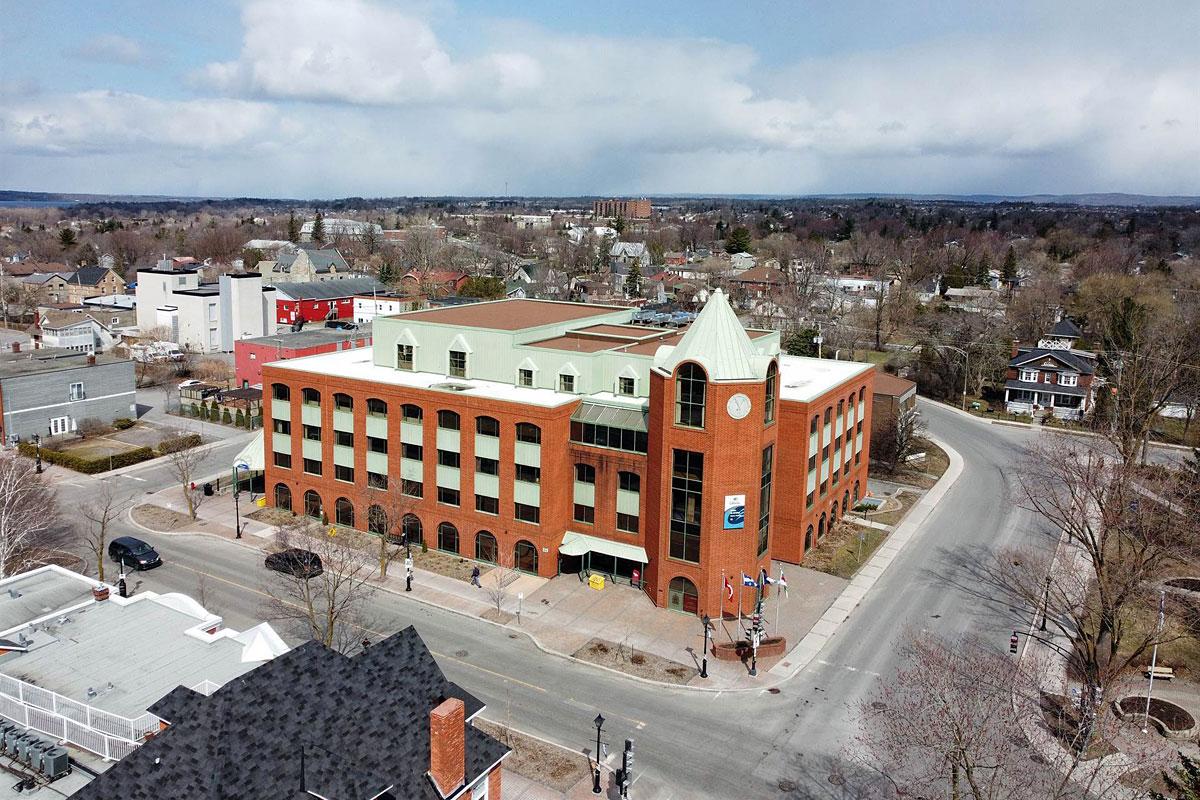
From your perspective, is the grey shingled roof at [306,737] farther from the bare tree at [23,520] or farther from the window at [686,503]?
the bare tree at [23,520]

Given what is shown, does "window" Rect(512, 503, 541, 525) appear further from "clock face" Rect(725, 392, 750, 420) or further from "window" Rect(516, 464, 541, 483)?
"clock face" Rect(725, 392, 750, 420)

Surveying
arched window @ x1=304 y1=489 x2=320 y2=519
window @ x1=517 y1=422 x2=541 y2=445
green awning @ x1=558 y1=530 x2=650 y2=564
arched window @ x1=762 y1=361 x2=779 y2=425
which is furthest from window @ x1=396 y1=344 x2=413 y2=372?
arched window @ x1=762 y1=361 x2=779 y2=425

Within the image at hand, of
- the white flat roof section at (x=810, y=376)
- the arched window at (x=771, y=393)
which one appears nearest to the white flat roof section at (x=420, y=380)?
the arched window at (x=771, y=393)

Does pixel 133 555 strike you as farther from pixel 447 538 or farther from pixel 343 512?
pixel 447 538

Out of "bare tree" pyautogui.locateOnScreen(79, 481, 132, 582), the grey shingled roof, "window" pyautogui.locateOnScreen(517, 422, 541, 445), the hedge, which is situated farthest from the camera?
the hedge

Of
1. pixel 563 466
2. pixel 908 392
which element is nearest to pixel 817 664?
pixel 563 466

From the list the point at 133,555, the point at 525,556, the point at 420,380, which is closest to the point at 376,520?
the point at 420,380
